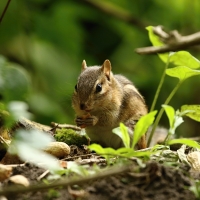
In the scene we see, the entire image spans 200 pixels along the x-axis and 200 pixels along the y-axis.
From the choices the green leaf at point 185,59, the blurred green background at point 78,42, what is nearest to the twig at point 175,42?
the green leaf at point 185,59

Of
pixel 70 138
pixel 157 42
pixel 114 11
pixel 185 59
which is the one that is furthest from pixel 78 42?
pixel 185 59

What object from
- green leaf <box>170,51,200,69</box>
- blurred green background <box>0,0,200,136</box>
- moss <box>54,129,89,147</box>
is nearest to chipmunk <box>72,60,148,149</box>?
moss <box>54,129,89,147</box>

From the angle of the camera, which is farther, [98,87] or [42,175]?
[98,87]

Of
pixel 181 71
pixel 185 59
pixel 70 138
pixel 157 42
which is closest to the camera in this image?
pixel 181 71

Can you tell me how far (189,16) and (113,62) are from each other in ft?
3.00

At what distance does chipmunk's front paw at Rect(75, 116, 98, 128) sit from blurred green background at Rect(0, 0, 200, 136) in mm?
1102

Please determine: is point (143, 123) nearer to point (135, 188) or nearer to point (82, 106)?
point (135, 188)

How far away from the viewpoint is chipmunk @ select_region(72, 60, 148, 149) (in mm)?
2965

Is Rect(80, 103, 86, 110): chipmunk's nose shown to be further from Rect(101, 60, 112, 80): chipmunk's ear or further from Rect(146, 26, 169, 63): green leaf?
Rect(146, 26, 169, 63): green leaf

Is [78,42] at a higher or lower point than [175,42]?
higher

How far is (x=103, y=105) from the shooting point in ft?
10.1

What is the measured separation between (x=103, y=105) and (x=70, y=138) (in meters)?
0.48

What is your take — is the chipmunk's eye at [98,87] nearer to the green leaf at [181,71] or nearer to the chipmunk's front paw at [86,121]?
the chipmunk's front paw at [86,121]

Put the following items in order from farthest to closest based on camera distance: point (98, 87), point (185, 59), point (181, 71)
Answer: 1. point (98, 87)
2. point (185, 59)
3. point (181, 71)
